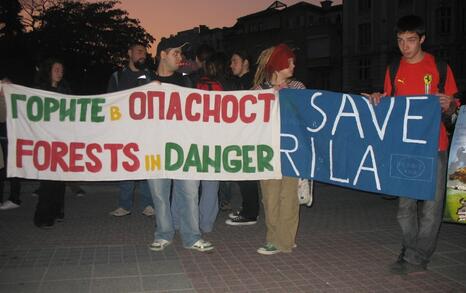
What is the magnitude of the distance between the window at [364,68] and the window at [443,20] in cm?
682

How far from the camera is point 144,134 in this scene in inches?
181

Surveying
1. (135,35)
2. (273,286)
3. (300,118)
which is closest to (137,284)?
(273,286)

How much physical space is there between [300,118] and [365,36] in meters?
39.8

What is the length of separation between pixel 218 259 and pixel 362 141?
179cm

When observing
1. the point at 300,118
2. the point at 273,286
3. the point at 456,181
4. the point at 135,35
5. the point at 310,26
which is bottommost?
the point at 273,286

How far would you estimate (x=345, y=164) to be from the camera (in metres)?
4.34

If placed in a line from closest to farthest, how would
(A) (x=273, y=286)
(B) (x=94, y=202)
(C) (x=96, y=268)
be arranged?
(A) (x=273, y=286) < (C) (x=96, y=268) < (B) (x=94, y=202)

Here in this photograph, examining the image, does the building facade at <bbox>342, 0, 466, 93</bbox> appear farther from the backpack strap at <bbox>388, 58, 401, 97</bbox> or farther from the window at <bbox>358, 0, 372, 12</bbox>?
the backpack strap at <bbox>388, 58, 401, 97</bbox>

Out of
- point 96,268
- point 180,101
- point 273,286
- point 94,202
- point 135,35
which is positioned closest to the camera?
point 273,286

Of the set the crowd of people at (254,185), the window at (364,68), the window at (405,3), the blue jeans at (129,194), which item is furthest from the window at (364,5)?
the blue jeans at (129,194)

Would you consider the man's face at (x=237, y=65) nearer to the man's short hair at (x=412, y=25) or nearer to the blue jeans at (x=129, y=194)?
the blue jeans at (x=129, y=194)

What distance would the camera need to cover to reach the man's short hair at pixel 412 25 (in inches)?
151

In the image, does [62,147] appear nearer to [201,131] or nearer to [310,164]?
[201,131]

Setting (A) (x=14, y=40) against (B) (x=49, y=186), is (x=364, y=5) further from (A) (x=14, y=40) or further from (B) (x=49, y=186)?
(B) (x=49, y=186)
